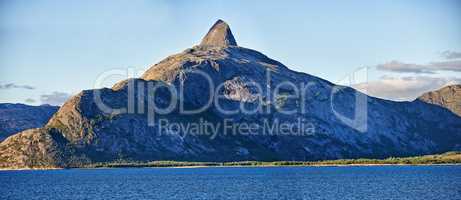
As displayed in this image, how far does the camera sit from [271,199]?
566 ft

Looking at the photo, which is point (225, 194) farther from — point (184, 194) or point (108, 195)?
point (108, 195)

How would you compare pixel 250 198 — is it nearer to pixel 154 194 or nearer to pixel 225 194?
pixel 225 194

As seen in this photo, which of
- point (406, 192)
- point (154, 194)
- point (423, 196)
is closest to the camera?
point (423, 196)

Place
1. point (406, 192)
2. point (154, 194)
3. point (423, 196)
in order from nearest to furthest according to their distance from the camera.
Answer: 1. point (423, 196)
2. point (406, 192)
3. point (154, 194)

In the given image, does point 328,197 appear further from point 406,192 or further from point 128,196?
point 128,196

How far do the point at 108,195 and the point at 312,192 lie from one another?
49.8 m

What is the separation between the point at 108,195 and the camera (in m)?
194

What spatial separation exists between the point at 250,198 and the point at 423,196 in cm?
3743

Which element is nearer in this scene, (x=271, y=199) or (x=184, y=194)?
(x=271, y=199)

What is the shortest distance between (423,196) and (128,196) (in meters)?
68.4

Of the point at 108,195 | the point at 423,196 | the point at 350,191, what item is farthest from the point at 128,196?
the point at 423,196

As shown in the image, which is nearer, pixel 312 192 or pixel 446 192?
pixel 446 192

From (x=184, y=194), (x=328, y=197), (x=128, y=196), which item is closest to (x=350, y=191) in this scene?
(x=328, y=197)

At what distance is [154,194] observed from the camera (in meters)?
198
